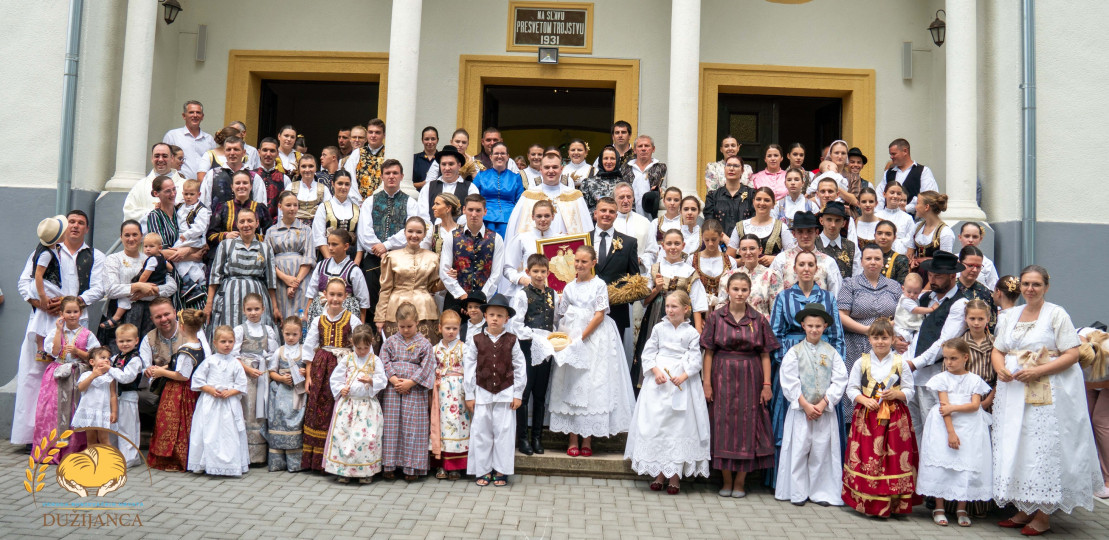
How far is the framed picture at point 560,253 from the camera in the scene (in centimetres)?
730

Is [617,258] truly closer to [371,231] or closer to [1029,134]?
[371,231]

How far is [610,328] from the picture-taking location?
6875mm

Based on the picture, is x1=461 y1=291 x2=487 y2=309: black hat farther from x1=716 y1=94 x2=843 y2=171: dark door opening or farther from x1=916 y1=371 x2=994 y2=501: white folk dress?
x1=716 y1=94 x2=843 y2=171: dark door opening

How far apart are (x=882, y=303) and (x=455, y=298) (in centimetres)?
346

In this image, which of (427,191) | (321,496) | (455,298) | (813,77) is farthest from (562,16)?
(321,496)

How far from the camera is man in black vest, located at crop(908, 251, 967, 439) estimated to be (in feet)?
20.4

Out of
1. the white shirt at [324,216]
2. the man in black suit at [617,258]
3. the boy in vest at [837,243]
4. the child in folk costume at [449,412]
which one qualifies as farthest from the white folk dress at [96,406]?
the boy in vest at [837,243]

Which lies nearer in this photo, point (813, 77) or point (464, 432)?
point (464, 432)

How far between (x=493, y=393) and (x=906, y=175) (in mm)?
5446

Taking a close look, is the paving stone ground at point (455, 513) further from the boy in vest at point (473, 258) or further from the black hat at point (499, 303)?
the boy in vest at point (473, 258)

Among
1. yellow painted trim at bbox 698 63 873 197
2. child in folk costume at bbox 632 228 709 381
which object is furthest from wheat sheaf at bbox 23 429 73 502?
yellow painted trim at bbox 698 63 873 197

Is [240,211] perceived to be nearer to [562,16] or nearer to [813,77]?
[562,16]

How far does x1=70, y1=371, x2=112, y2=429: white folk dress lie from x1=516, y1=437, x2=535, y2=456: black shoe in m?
3.17

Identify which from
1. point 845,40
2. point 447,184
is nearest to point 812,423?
point 447,184
